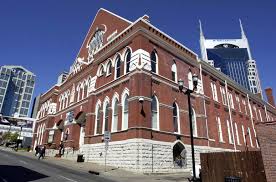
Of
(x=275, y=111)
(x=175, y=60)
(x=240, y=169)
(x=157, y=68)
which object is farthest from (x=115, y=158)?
(x=275, y=111)

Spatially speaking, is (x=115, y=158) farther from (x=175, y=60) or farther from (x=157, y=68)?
(x=175, y=60)

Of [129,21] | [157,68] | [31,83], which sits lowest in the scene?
[157,68]

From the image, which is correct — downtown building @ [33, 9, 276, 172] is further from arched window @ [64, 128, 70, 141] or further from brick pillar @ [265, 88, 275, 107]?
brick pillar @ [265, 88, 275, 107]

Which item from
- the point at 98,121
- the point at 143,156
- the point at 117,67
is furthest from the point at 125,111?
the point at 117,67

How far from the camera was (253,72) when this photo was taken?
19125 cm

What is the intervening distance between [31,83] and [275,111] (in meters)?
196

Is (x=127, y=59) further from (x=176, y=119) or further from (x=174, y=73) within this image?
(x=176, y=119)

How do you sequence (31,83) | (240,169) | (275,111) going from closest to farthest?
(240,169)
(275,111)
(31,83)

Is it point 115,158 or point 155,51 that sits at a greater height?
point 155,51

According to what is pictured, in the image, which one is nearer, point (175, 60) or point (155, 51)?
point (155, 51)

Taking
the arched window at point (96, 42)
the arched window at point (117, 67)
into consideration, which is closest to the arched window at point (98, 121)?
the arched window at point (117, 67)

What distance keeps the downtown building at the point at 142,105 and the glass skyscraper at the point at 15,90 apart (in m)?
173

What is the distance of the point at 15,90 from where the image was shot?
18675cm

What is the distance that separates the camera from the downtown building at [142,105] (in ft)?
60.7
